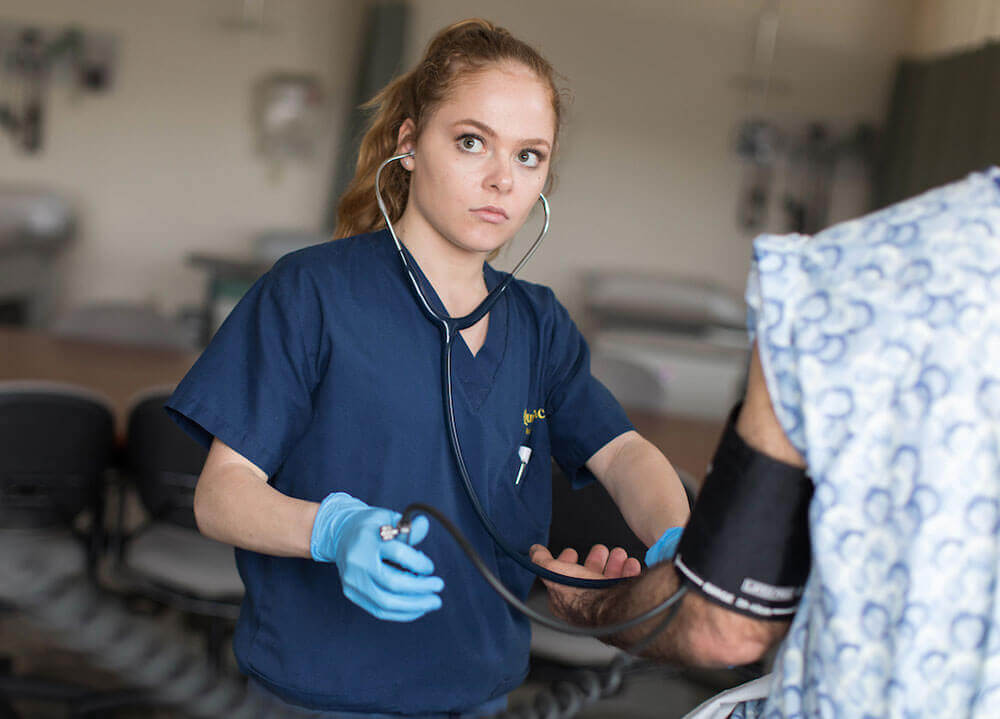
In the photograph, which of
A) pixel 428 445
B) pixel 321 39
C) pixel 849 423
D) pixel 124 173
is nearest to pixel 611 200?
pixel 321 39

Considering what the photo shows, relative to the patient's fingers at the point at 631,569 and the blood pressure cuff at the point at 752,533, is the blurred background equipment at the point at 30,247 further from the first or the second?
the blood pressure cuff at the point at 752,533

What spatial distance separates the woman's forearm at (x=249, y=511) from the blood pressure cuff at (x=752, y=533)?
36 cm

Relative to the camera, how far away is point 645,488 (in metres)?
1.03

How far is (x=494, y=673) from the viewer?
1.02 metres

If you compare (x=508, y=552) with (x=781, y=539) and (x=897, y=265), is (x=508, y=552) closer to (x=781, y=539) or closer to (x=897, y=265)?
(x=781, y=539)

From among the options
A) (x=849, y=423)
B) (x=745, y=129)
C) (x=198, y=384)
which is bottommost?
(x=198, y=384)

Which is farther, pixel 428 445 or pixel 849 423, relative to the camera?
pixel 428 445

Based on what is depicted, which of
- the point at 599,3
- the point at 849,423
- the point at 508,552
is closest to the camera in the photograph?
the point at 849,423

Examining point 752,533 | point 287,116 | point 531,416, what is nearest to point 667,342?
point 287,116

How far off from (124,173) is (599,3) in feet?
7.95

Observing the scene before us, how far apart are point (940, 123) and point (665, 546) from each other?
147 inches

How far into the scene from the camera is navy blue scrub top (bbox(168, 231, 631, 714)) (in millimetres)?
939

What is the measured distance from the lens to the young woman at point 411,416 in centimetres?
94

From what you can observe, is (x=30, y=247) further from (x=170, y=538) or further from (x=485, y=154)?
(x=485, y=154)
